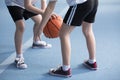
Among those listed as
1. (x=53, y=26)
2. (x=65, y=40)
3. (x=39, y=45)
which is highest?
(x=53, y=26)

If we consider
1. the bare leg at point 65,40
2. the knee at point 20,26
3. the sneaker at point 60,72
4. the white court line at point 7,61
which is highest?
the knee at point 20,26

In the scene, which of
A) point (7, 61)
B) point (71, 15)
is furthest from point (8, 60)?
point (71, 15)

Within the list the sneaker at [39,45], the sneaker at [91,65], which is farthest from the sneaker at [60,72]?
the sneaker at [39,45]

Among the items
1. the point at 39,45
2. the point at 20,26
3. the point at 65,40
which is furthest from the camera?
the point at 39,45

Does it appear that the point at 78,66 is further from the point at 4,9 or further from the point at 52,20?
the point at 4,9

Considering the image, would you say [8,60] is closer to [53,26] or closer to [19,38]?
→ [19,38]

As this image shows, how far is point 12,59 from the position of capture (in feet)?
12.2

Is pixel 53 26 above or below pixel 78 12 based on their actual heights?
below

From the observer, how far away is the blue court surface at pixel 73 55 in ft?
10.6

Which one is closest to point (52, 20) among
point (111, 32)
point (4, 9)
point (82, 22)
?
point (82, 22)

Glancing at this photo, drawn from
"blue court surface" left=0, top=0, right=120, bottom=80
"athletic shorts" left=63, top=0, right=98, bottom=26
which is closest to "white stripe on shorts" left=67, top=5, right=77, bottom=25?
"athletic shorts" left=63, top=0, right=98, bottom=26

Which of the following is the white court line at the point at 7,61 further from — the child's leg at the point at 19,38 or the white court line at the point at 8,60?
the child's leg at the point at 19,38

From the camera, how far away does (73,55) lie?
3.78 meters

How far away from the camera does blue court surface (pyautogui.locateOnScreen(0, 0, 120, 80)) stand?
3.23 metres
